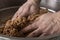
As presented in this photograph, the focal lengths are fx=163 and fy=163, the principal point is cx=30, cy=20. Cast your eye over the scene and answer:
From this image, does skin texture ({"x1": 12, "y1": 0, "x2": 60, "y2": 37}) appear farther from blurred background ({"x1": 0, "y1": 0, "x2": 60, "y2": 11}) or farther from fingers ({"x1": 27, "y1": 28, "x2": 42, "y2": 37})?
blurred background ({"x1": 0, "y1": 0, "x2": 60, "y2": 11})

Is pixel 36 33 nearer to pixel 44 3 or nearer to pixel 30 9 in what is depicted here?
pixel 30 9

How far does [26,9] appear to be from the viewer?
73 centimetres

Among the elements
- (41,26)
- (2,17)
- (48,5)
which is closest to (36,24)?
(41,26)

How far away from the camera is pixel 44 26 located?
0.56 meters

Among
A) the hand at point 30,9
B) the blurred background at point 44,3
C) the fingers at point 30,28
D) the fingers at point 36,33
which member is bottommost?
the fingers at point 36,33

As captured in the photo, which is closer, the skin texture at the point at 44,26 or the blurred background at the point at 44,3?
the skin texture at the point at 44,26

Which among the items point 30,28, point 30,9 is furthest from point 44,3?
point 30,28

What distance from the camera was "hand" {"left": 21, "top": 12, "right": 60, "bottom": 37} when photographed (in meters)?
0.55

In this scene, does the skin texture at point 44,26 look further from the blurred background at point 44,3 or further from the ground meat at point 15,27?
the blurred background at point 44,3

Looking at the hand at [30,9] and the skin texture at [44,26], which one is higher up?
the hand at [30,9]

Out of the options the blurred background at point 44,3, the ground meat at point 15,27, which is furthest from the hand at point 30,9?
the blurred background at point 44,3

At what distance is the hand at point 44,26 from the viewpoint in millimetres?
552

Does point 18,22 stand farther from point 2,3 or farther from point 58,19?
point 2,3

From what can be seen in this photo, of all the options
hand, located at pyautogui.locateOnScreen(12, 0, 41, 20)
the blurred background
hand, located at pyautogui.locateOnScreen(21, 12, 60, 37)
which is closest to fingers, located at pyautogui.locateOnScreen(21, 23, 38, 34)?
hand, located at pyautogui.locateOnScreen(21, 12, 60, 37)
